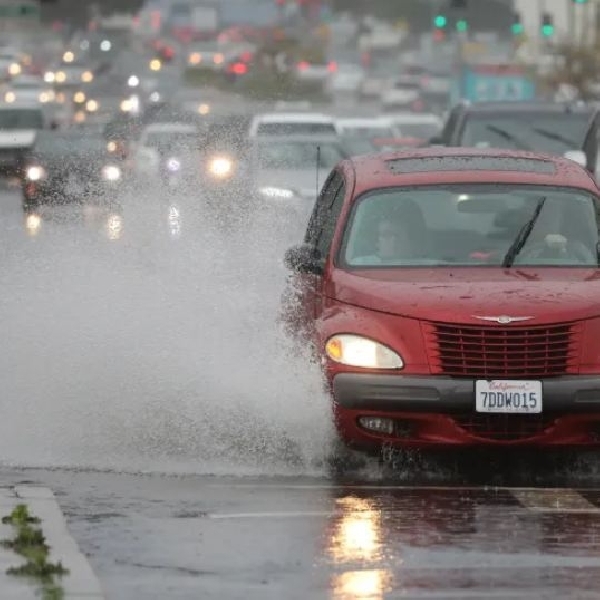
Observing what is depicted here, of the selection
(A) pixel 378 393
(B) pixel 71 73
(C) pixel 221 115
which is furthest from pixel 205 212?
(B) pixel 71 73

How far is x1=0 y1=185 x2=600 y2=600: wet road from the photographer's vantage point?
7.75m

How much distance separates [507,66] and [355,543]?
78727 mm

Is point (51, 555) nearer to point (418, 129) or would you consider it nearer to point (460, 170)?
point (460, 170)

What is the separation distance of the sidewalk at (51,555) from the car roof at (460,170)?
10.5 ft

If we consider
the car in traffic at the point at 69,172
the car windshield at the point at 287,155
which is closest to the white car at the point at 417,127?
the car in traffic at the point at 69,172

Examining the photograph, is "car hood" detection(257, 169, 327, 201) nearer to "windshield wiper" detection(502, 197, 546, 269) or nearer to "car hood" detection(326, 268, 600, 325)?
"windshield wiper" detection(502, 197, 546, 269)

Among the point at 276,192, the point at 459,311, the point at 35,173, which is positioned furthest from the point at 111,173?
the point at 459,311

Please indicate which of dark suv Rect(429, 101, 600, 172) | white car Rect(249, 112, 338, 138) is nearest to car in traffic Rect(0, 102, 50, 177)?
white car Rect(249, 112, 338, 138)

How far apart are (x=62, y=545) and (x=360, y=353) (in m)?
2.67

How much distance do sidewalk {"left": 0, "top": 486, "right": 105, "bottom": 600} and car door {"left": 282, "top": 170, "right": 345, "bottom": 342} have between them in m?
2.23

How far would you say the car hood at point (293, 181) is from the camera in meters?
24.7

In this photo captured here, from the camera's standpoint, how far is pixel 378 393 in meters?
10.3

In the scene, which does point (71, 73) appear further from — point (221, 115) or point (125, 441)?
point (125, 441)

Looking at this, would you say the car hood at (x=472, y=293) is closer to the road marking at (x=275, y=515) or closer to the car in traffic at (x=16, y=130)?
the road marking at (x=275, y=515)
